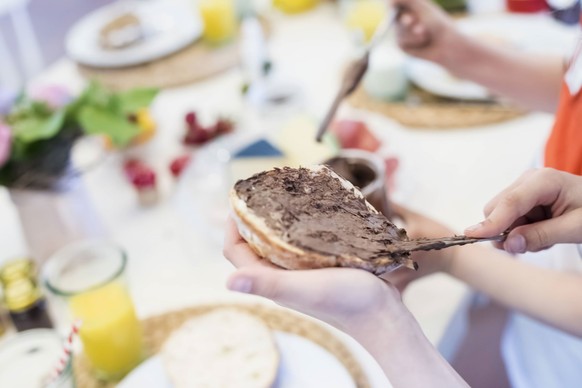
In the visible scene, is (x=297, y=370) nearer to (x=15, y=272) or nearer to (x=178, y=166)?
(x=15, y=272)

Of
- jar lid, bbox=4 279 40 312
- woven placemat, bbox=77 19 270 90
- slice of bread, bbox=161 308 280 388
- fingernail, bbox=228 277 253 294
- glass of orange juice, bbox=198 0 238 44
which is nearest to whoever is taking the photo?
fingernail, bbox=228 277 253 294

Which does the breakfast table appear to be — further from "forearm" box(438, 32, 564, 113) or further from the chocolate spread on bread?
the chocolate spread on bread

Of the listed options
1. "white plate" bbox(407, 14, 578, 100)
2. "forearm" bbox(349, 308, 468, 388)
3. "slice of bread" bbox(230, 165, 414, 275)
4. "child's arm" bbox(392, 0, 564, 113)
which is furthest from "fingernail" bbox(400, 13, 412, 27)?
"forearm" bbox(349, 308, 468, 388)

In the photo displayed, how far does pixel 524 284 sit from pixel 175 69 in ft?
3.58

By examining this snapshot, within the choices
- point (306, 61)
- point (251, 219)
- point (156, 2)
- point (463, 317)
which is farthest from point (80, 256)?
point (156, 2)

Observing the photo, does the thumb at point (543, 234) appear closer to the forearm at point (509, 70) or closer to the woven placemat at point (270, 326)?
the woven placemat at point (270, 326)

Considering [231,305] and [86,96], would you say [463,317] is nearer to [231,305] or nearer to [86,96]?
[231,305]

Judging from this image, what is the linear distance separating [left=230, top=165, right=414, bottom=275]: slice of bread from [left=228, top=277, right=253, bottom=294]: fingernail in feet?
0.17

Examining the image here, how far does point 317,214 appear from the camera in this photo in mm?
545

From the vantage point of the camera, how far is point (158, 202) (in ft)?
3.79

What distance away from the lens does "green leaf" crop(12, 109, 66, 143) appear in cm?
92

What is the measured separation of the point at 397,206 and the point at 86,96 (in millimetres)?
518

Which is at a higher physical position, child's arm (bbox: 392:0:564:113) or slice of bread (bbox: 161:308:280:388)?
child's arm (bbox: 392:0:564:113)

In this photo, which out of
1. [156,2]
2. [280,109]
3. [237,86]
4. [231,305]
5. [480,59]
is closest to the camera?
[231,305]
